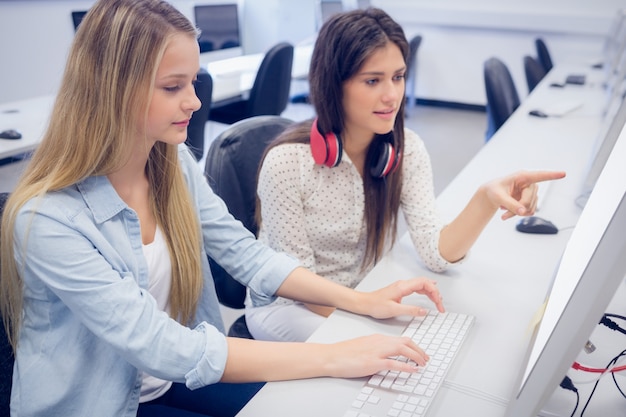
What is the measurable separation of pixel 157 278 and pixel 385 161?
1.80ft

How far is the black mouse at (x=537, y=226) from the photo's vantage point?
143cm

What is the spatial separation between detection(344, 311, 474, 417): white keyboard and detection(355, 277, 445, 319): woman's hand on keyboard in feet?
0.08

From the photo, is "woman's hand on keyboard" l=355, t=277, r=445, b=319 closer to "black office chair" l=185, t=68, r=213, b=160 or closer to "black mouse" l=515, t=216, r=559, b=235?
"black mouse" l=515, t=216, r=559, b=235

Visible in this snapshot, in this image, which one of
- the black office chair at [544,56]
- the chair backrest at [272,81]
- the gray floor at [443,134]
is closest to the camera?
the chair backrest at [272,81]

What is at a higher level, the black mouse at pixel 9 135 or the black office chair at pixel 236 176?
the black office chair at pixel 236 176

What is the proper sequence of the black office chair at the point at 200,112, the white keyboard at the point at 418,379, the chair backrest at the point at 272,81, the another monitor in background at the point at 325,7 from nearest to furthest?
the white keyboard at the point at 418,379
the black office chair at the point at 200,112
the chair backrest at the point at 272,81
the another monitor in background at the point at 325,7

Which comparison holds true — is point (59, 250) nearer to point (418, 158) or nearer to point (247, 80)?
point (418, 158)

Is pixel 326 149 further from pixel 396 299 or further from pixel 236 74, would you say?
pixel 236 74

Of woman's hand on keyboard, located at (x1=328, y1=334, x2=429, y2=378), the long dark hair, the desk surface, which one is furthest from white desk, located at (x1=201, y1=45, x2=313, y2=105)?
woman's hand on keyboard, located at (x1=328, y1=334, x2=429, y2=378)

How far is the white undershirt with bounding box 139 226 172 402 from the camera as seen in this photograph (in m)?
1.03

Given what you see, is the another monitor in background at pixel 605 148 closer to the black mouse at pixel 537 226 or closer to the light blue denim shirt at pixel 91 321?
the black mouse at pixel 537 226

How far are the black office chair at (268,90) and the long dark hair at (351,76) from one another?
1.85 m

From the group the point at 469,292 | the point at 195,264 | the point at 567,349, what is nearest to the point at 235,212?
the point at 195,264

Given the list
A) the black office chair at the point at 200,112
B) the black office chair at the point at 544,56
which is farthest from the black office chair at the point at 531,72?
the black office chair at the point at 200,112
